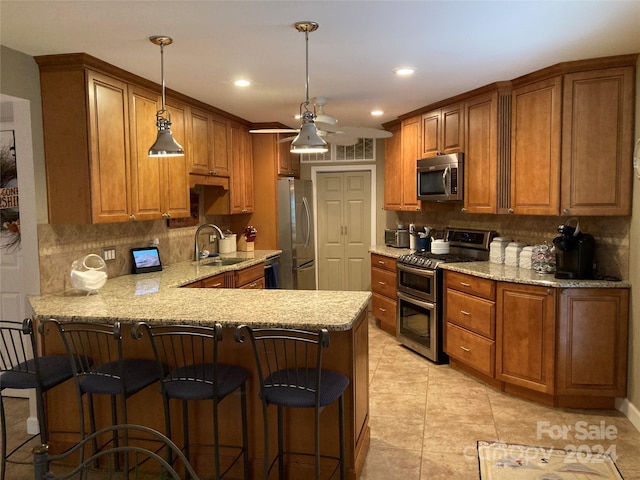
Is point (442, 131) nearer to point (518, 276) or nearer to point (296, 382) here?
point (518, 276)

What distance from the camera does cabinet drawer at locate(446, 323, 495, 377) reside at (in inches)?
157

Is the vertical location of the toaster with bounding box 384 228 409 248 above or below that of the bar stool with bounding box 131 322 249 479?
above

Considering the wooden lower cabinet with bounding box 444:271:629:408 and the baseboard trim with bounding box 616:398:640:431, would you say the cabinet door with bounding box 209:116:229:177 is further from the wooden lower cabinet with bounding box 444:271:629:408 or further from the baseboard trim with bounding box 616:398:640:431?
the baseboard trim with bounding box 616:398:640:431

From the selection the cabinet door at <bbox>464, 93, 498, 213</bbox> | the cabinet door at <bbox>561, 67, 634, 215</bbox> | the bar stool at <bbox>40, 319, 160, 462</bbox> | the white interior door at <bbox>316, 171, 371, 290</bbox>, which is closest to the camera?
the bar stool at <bbox>40, 319, 160, 462</bbox>

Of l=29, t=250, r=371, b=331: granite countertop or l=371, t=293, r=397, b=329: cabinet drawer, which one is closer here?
l=29, t=250, r=371, b=331: granite countertop

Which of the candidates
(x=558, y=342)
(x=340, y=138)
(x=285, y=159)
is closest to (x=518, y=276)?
(x=558, y=342)

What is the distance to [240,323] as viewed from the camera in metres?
2.45

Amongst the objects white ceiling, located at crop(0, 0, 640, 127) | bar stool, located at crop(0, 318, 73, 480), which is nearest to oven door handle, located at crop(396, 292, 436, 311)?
white ceiling, located at crop(0, 0, 640, 127)

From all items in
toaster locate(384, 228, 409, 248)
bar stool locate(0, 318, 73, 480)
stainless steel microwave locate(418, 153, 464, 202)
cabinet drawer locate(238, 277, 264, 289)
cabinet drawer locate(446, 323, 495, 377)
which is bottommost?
cabinet drawer locate(446, 323, 495, 377)

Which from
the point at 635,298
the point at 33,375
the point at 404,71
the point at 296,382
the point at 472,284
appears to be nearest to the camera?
the point at 296,382

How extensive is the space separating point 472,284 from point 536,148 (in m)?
1.18

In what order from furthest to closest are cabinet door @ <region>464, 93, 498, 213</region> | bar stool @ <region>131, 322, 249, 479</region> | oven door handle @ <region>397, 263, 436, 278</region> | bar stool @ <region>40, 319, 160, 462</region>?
oven door handle @ <region>397, 263, 436, 278</region> → cabinet door @ <region>464, 93, 498, 213</region> → bar stool @ <region>40, 319, 160, 462</region> → bar stool @ <region>131, 322, 249, 479</region>

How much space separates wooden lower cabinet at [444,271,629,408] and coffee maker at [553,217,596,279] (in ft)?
0.53

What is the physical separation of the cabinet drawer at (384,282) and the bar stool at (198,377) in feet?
9.98
